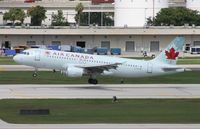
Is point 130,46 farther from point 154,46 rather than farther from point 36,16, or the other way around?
point 36,16

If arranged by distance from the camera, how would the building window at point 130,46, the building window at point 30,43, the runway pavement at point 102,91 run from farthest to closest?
the building window at point 130,46
the building window at point 30,43
the runway pavement at point 102,91

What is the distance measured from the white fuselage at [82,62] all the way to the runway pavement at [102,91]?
125cm

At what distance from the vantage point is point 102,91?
54.7 metres

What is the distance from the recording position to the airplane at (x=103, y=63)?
192 ft

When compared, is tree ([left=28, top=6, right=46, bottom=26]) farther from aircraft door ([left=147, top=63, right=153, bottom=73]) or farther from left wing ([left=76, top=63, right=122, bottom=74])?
left wing ([left=76, top=63, right=122, bottom=74])

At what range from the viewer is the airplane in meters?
58.5

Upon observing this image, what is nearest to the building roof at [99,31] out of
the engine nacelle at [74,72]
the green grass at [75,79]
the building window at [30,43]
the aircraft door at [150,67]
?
the building window at [30,43]

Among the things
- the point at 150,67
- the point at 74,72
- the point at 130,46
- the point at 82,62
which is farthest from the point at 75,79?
the point at 130,46

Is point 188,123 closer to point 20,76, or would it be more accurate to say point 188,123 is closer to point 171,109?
point 171,109

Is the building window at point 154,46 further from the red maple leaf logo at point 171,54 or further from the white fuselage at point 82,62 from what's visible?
the red maple leaf logo at point 171,54

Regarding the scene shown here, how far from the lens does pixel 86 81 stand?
63.7 metres

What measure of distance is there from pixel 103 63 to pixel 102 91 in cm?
536

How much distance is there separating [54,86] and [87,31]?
80362 mm
